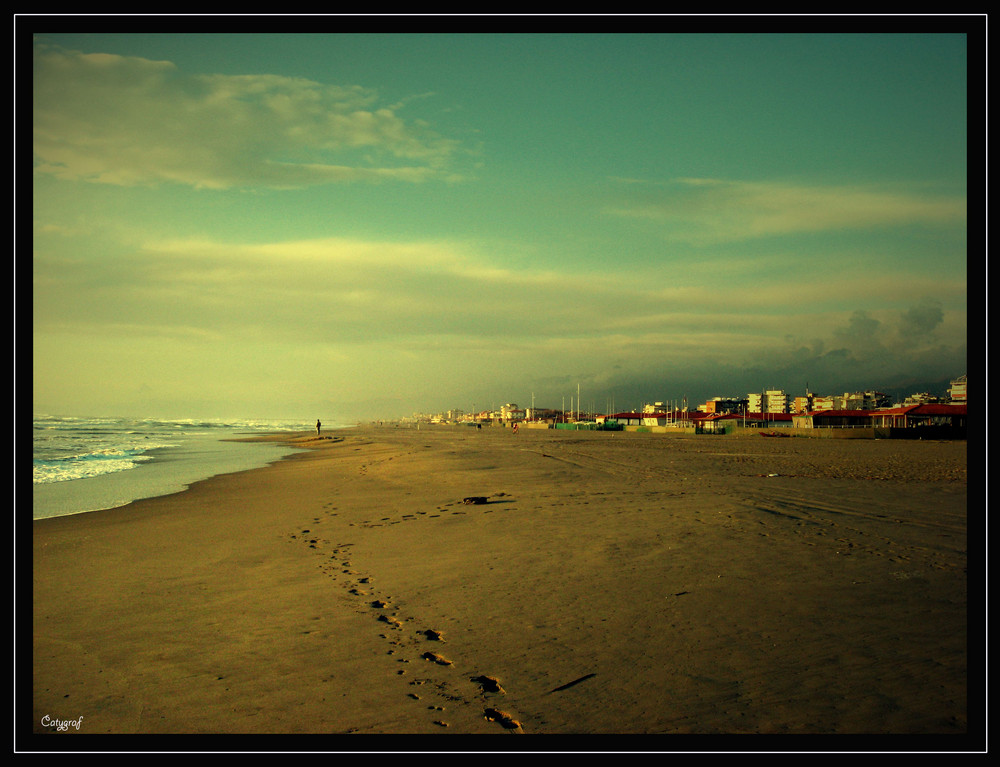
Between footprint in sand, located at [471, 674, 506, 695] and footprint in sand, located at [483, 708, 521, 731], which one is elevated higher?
footprint in sand, located at [483, 708, 521, 731]

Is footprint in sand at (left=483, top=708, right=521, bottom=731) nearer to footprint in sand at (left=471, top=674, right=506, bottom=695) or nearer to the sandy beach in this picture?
the sandy beach

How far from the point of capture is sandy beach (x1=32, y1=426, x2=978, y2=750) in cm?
446

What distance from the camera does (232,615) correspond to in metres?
6.91

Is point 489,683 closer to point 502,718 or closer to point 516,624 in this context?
point 502,718

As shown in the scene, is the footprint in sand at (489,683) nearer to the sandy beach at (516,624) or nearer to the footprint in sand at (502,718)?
the sandy beach at (516,624)

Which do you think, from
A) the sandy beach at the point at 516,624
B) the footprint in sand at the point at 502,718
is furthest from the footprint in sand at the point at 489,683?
the footprint in sand at the point at 502,718

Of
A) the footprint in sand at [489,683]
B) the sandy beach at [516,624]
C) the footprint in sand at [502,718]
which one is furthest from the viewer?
the footprint in sand at [489,683]

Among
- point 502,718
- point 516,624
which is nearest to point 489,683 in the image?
point 502,718

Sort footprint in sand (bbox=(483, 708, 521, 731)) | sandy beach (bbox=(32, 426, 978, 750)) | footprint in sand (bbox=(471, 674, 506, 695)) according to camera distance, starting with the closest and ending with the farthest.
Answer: footprint in sand (bbox=(483, 708, 521, 731))
sandy beach (bbox=(32, 426, 978, 750))
footprint in sand (bbox=(471, 674, 506, 695))

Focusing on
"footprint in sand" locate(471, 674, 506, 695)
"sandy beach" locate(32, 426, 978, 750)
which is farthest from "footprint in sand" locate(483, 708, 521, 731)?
"footprint in sand" locate(471, 674, 506, 695)

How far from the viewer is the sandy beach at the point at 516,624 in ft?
14.6
